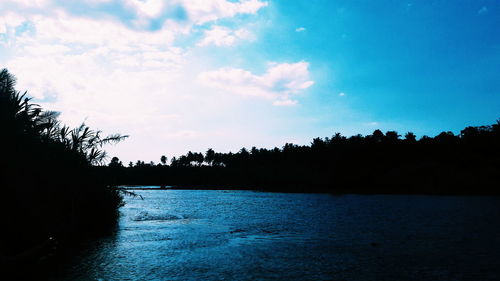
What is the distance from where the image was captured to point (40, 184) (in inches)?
746

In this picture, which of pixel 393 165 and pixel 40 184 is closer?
pixel 40 184

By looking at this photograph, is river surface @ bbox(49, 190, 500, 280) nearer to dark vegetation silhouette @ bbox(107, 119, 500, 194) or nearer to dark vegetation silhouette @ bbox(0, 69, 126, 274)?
dark vegetation silhouette @ bbox(0, 69, 126, 274)

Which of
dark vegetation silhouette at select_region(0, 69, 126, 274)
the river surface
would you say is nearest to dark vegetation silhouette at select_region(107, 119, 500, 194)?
the river surface

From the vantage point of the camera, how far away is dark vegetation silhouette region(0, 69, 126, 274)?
1543cm

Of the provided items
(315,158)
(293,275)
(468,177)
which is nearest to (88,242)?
(293,275)

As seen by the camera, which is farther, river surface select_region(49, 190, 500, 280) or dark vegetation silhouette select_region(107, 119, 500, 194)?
dark vegetation silhouette select_region(107, 119, 500, 194)

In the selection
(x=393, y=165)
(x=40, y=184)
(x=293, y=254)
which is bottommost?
(x=293, y=254)

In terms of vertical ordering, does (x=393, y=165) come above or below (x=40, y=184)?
above

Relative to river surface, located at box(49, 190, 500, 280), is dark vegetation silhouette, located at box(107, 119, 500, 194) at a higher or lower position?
higher

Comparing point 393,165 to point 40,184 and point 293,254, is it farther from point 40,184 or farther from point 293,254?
point 40,184

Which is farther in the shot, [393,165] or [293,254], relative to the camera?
[393,165]

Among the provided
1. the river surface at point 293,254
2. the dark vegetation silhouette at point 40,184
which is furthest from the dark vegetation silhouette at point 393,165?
the dark vegetation silhouette at point 40,184

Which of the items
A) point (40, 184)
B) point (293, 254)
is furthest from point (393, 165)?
point (40, 184)

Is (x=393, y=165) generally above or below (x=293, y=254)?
above
